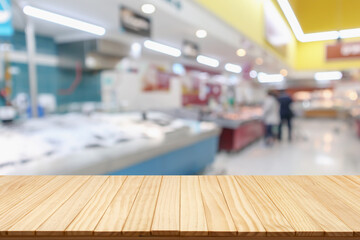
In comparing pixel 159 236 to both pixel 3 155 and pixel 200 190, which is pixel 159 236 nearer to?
pixel 200 190

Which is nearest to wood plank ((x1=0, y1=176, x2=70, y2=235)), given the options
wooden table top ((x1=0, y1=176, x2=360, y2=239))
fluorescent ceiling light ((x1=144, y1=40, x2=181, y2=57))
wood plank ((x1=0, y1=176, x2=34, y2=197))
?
wooden table top ((x1=0, y1=176, x2=360, y2=239))

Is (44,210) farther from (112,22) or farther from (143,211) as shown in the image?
(112,22)

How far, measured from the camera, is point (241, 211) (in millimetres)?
905

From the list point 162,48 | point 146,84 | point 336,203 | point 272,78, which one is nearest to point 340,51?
point 162,48

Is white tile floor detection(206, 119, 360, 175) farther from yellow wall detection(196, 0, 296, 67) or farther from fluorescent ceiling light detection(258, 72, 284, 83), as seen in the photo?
fluorescent ceiling light detection(258, 72, 284, 83)

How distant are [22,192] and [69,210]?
305 mm

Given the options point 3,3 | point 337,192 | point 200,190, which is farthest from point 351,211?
point 3,3

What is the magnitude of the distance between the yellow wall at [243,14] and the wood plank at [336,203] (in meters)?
3.28

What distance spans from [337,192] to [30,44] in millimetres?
3009

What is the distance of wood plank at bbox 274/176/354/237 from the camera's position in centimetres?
78

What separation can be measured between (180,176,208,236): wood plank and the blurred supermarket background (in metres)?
0.81

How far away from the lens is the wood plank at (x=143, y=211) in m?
0.78

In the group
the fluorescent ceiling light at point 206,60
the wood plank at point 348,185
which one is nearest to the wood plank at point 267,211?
the wood plank at point 348,185

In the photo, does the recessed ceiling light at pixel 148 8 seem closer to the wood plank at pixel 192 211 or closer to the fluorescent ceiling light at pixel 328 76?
the wood plank at pixel 192 211
